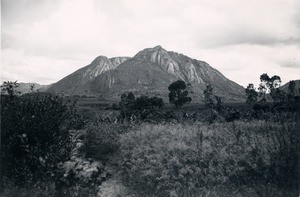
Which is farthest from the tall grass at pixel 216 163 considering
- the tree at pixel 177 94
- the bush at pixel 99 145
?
the tree at pixel 177 94

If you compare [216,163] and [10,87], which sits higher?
[10,87]

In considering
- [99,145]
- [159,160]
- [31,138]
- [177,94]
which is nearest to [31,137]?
[31,138]

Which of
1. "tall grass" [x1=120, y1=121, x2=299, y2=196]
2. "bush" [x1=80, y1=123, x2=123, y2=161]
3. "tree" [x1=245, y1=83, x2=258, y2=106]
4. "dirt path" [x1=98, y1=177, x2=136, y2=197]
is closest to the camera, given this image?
"tall grass" [x1=120, y1=121, x2=299, y2=196]

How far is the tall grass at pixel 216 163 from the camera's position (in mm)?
6336

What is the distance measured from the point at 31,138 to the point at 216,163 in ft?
17.5

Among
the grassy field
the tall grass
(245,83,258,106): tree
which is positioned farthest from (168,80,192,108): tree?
the tall grass

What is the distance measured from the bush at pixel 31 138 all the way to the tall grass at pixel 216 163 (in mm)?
2934

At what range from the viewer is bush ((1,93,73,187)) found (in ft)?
21.1

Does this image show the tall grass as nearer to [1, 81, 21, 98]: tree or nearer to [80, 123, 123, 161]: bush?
[80, 123, 123, 161]: bush

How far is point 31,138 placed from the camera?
739cm

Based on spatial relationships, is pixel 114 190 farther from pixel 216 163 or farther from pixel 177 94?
pixel 177 94

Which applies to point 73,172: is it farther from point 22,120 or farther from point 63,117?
point 63,117

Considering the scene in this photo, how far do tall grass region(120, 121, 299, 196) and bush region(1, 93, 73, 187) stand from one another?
9.63ft

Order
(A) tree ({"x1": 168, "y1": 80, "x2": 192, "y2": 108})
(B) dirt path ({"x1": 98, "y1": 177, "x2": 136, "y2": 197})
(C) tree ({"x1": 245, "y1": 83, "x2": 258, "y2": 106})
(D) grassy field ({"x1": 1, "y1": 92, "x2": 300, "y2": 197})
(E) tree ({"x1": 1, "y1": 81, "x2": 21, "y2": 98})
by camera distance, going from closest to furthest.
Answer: (D) grassy field ({"x1": 1, "y1": 92, "x2": 300, "y2": 197})
(E) tree ({"x1": 1, "y1": 81, "x2": 21, "y2": 98})
(B) dirt path ({"x1": 98, "y1": 177, "x2": 136, "y2": 197})
(A) tree ({"x1": 168, "y1": 80, "x2": 192, "y2": 108})
(C) tree ({"x1": 245, "y1": 83, "x2": 258, "y2": 106})
